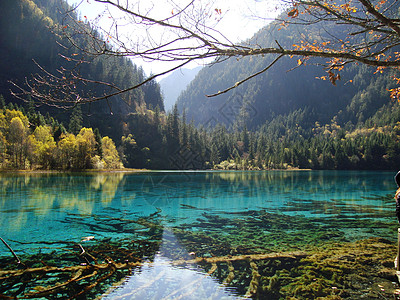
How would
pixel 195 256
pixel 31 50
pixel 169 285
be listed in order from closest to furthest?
pixel 169 285 < pixel 195 256 < pixel 31 50

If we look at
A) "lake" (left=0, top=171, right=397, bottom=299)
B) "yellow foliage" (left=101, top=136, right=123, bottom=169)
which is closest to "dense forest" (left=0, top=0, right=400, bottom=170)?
"yellow foliage" (left=101, top=136, right=123, bottom=169)

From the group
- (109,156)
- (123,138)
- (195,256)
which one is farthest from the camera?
(123,138)

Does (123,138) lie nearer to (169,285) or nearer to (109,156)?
(109,156)

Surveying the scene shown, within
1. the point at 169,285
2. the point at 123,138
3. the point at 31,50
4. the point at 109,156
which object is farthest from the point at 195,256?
the point at 31,50

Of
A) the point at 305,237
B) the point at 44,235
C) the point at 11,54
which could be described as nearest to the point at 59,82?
the point at 44,235

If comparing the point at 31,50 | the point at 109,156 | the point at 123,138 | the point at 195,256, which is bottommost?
the point at 195,256

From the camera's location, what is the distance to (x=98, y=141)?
78.7 meters

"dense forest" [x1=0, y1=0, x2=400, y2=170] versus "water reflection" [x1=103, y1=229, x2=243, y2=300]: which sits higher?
"dense forest" [x1=0, y1=0, x2=400, y2=170]

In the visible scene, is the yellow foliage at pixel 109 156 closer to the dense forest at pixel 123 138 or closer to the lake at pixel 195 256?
the dense forest at pixel 123 138

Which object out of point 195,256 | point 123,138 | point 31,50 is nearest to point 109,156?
point 123,138

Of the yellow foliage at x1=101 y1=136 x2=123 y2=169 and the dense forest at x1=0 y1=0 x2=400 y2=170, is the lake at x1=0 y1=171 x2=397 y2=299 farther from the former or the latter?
the yellow foliage at x1=101 y1=136 x2=123 y2=169

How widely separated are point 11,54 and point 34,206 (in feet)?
574

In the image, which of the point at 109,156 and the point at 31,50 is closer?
the point at 109,156

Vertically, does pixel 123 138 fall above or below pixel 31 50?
below
